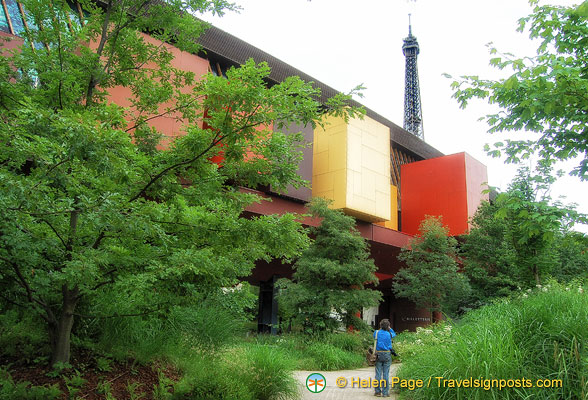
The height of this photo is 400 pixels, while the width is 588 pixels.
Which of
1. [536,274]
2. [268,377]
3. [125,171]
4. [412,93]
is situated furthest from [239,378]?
[412,93]

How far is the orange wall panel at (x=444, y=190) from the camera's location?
25484 millimetres

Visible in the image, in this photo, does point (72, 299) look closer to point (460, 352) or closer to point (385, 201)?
point (460, 352)

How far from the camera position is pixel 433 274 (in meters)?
19.4

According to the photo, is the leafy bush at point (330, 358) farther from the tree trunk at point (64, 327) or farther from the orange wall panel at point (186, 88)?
the orange wall panel at point (186, 88)

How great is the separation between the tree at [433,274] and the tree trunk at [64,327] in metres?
17.0

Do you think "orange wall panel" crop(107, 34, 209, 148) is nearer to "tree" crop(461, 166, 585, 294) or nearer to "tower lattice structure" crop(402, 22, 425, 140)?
"tree" crop(461, 166, 585, 294)

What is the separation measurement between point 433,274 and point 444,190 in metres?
8.76

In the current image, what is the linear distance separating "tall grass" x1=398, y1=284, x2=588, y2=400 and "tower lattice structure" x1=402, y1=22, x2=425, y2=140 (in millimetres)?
86299

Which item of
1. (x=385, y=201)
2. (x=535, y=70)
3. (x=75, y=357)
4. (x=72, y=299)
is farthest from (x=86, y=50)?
(x=385, y=201)

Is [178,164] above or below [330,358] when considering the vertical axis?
above

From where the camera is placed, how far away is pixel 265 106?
4.12 m

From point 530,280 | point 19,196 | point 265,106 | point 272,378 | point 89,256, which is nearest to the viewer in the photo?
point 19,196

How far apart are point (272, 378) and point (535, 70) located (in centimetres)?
499

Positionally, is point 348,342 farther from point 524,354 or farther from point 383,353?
point 524,354
